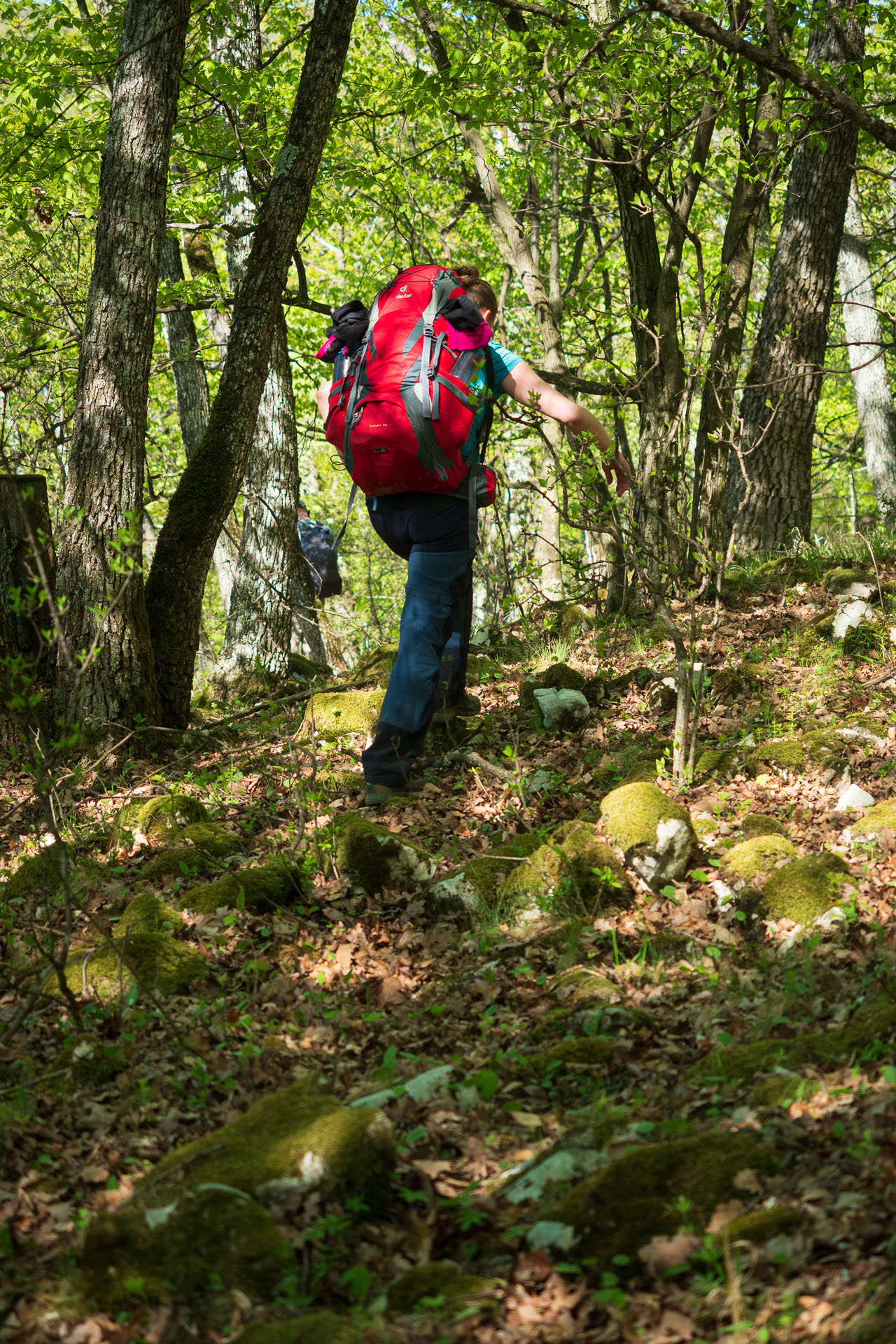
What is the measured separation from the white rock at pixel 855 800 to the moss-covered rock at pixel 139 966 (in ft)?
9.00

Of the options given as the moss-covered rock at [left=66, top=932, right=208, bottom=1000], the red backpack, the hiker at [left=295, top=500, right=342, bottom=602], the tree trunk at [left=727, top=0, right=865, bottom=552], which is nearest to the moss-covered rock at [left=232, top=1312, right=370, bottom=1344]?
the moss-covered rock at [left=66, top=932, right=208, bottom=1000]

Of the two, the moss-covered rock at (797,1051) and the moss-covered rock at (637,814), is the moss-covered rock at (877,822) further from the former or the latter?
the moss-covered rock at (797,1051)

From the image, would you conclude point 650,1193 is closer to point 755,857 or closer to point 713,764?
point 755,857

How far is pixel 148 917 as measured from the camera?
387cm

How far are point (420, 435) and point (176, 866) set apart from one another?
2.24 meters

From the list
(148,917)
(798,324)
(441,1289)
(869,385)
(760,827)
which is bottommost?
(441,1289)

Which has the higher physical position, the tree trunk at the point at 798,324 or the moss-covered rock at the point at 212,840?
the tree trunk at the point at 798,324

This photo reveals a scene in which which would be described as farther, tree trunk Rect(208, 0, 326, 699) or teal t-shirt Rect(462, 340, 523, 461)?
tree trunk Rect(208, 0, 326, 699)

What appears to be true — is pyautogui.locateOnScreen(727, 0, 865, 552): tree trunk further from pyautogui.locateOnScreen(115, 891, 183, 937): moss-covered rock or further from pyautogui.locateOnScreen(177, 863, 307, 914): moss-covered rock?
Result: pyautogui.locateOnScreen(115, 891, 183, 937): moss-covered rock

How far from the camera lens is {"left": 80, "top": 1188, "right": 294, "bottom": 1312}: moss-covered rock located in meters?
2.15

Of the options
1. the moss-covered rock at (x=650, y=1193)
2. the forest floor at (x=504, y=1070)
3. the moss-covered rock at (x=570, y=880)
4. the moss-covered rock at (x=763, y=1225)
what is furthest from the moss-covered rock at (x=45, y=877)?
the moss-covered rock at (x=763, y=1225)

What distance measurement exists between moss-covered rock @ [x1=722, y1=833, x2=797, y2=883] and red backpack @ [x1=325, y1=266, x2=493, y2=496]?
208 cm

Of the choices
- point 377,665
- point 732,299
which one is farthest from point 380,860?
point 732,299

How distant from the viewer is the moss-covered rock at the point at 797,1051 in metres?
2.67
